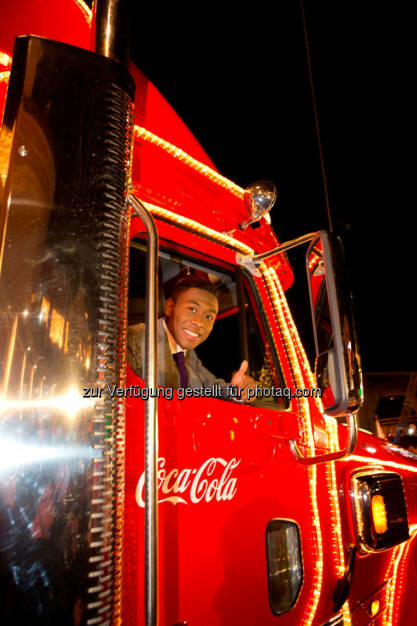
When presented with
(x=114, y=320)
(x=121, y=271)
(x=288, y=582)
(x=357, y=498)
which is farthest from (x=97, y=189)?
(x=357, y=498)

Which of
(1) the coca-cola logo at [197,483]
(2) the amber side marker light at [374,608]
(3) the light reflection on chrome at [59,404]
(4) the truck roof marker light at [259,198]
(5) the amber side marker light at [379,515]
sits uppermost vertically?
(4) the truck roof marker light at [259,198]

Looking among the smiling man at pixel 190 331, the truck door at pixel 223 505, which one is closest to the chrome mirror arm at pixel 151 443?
the truck door at pixel 223 505

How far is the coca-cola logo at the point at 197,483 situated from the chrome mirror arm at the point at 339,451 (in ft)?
1.11

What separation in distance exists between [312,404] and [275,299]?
0.52m

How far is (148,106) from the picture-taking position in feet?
5.49

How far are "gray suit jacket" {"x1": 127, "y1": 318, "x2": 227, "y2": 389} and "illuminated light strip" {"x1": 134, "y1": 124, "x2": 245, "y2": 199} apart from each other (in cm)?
66

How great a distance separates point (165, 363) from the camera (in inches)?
61.6

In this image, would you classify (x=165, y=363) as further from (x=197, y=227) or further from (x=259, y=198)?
(x=259, y=198)

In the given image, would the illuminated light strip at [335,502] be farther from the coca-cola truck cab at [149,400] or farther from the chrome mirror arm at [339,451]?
the chrome mirror arm at [339,451]

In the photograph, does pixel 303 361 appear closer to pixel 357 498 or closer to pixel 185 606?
pixel 357 498

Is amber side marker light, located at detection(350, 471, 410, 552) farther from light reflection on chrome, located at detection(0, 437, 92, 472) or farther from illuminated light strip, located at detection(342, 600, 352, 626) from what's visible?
light reflection on chrome, located at detection(0, 437, 92, 472)

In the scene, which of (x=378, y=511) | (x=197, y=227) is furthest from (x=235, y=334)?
(x=378, y=511)

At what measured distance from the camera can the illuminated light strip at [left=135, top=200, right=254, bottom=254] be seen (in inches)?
55.1

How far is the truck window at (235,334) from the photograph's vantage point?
5.98 ft
